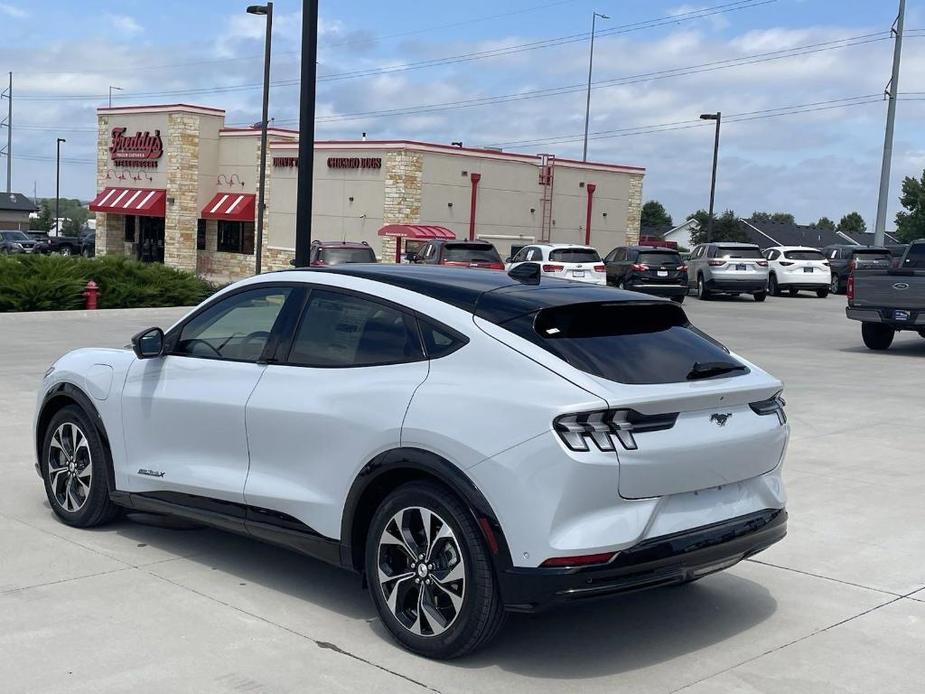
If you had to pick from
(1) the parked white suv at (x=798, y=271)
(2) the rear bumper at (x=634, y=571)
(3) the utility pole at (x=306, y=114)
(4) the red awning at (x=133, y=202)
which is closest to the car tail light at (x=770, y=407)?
(2) the rear bumper at (x=634, y=571)

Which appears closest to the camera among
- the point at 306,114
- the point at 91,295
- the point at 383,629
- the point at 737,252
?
the point at 383,629

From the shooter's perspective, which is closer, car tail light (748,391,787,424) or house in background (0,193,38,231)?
car tail light (748,391,787,424)

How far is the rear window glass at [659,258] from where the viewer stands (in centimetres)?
3334

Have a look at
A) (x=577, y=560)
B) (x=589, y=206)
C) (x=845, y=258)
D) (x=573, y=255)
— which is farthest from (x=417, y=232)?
(x=577, y=560)

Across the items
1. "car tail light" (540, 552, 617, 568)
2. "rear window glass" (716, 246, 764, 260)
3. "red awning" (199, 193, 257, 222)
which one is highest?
"red awning" (199, 193, 257, 222)

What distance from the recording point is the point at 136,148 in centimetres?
5059

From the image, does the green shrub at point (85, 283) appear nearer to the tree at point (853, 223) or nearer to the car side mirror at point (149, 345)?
the car side mirror at point (149, 345)

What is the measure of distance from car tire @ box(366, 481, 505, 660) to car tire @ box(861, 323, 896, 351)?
55.7 feet

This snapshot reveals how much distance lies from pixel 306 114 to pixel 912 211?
116 meters

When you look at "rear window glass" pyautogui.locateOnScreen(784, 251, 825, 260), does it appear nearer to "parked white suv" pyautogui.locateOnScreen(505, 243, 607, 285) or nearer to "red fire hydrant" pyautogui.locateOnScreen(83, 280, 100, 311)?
"parked white suv" pyautogui.locateOnScreen(505, 243, 607, 285)

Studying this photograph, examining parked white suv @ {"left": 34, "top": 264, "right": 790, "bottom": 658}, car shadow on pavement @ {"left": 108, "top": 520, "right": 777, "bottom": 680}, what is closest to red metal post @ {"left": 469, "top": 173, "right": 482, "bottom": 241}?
car shadow on pavement @ {"left": 108, "top": 520, "right": 777, "bottom": 680}

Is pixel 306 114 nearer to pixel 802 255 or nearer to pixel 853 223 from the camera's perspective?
pixel 802 255

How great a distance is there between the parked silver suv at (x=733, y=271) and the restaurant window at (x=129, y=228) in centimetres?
2933

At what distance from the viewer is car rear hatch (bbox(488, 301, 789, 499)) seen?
15.1 ft
